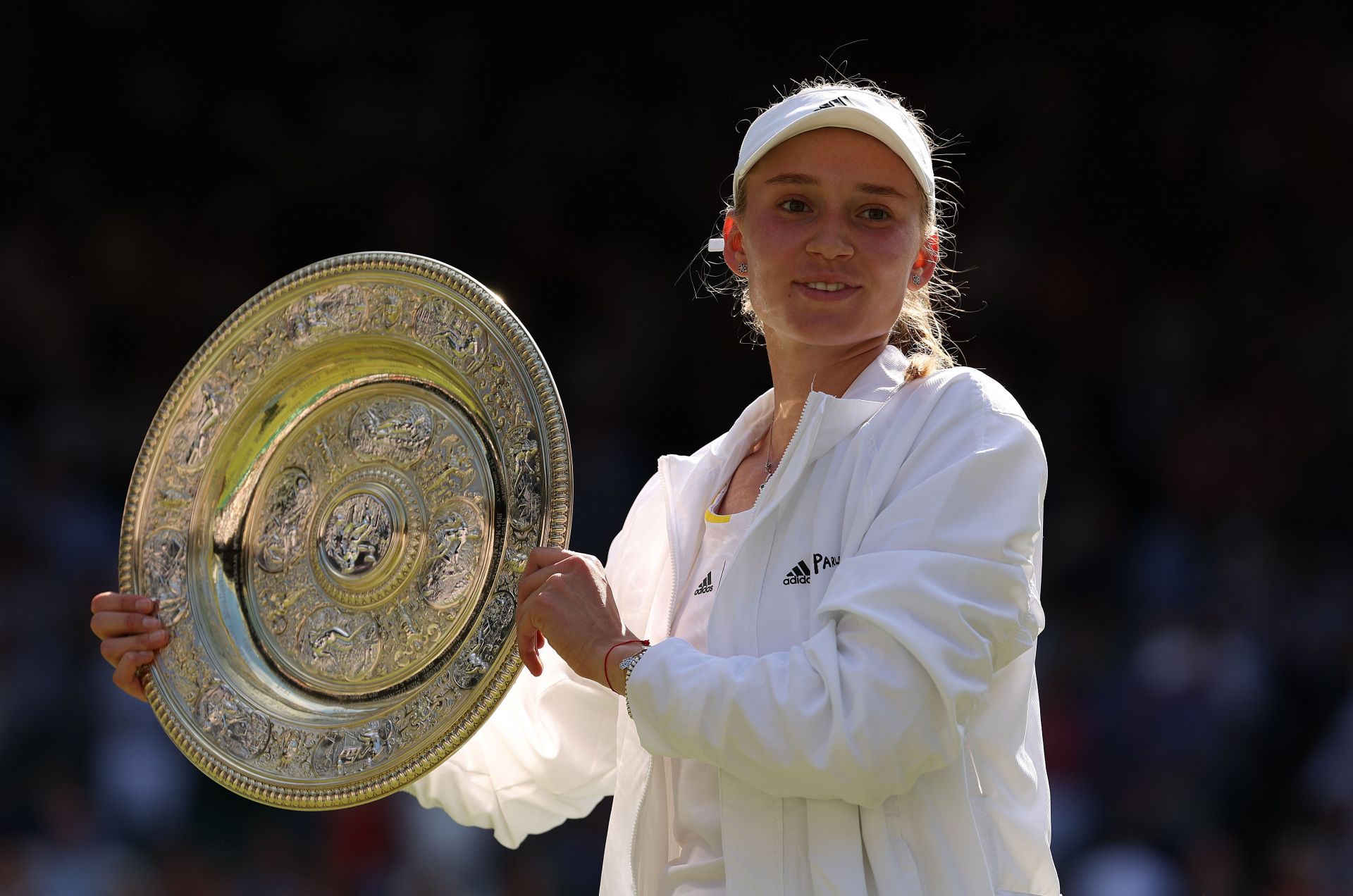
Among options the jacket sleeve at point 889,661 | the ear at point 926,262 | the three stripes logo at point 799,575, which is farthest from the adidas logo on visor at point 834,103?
the three stripes logo at point 799,575

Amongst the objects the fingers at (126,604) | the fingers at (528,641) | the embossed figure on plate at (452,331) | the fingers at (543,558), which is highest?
the embossed figure on plate at (452,331)

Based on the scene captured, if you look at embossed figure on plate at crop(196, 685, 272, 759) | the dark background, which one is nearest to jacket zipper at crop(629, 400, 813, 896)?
embossed figure on plate at crop(196, 685, 272, 759)

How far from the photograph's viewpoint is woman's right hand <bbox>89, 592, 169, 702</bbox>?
86.0 inches

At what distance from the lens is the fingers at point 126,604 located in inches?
87.0

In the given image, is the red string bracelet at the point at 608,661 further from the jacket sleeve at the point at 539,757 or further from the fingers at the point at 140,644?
the fingers at the point at 140,644

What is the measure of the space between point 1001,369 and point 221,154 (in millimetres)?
3360

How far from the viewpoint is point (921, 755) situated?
158 cm

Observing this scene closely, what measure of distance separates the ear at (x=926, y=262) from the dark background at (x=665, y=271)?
10.5 ft

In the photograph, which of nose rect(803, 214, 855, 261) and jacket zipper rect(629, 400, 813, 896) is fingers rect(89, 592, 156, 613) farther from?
nose rect(803, 214, 855, 261)

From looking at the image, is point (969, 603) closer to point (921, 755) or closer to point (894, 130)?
point (921, 755)

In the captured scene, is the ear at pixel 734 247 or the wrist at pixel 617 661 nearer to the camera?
the wrist at pixel 617 661

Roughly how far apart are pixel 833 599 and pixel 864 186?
0.55 metres

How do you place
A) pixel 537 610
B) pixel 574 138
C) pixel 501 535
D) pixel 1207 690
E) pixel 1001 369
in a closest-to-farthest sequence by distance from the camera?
pixel 537 610
pixel 501 535
pixel 1207 690
pixel 1001 369
pixel 574 138

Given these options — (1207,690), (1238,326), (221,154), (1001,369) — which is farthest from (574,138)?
(1207,690)
